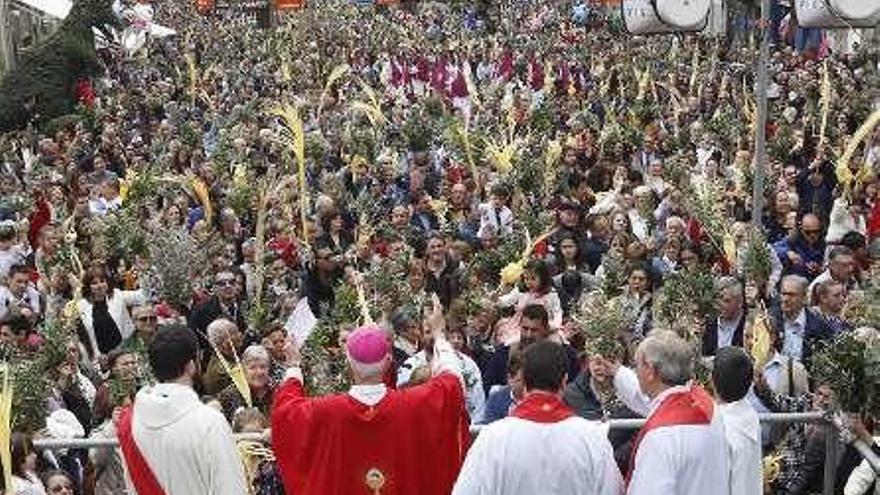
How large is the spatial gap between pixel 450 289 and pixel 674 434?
5.16 m

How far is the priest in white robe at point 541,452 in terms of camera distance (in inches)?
206

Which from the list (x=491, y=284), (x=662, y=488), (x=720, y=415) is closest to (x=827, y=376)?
(x=720, y=415)

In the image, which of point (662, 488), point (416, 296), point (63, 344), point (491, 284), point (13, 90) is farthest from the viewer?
point (13, 90)

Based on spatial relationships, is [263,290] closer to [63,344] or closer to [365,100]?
[63,344]

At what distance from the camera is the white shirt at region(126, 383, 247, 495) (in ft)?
18.2

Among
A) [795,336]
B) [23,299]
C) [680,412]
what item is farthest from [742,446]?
[23,299]

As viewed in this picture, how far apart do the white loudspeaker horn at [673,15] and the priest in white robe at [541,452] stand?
7.15m

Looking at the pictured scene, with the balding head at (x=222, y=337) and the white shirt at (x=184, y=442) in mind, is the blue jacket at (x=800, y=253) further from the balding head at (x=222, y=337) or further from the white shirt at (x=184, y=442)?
the white shirt at (x=184, y=442)

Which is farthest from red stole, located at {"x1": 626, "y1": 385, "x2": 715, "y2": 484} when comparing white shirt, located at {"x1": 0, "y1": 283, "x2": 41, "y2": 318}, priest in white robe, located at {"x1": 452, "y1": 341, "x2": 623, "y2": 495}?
white shirt, located at {"x1": 0, "y1": 283, "x2": 41, "y2": 318}

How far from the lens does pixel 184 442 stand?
5.56 m

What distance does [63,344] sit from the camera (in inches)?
348

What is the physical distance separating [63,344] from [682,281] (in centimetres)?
365

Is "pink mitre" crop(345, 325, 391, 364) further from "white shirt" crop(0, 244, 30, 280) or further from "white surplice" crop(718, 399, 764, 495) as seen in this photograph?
"white shirt" crop(0, 244, 30, 280)

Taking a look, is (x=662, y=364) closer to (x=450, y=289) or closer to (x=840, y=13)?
(x=450, y=289)
